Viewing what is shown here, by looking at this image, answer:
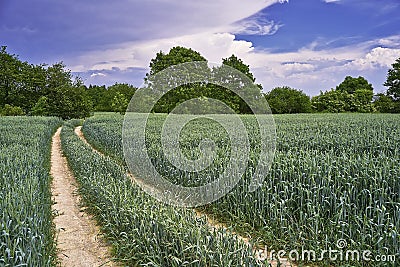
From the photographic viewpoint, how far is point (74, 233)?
578cm

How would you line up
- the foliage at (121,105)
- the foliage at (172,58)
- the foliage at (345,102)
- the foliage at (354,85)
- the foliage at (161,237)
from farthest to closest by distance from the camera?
the foliage at (354,85), the foliage at (345,102), the foliage at (172,58), the foliage at (121,105), the foliage at (161,237)

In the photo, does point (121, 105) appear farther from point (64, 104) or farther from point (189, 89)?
point (189, 89)

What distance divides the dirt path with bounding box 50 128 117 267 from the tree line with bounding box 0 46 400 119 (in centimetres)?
2555

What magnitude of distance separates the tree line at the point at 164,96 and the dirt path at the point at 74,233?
25548 mm

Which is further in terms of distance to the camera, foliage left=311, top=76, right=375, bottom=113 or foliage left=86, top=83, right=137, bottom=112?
foliage left=86, top=83, right=137, bottom=112

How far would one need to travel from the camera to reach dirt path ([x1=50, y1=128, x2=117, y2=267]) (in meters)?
4.80

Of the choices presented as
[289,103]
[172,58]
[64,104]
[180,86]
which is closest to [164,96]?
[180,86]

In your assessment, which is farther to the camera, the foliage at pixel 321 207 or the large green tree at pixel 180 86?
the large green tree at pixel 180 86

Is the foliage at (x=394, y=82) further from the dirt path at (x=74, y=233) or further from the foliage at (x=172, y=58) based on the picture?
the dirt path at (x=74, y=233)

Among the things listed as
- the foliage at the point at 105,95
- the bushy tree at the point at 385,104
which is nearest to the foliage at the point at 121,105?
the foliage at the point at 105,95

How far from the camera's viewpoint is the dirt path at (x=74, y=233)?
4.80 m

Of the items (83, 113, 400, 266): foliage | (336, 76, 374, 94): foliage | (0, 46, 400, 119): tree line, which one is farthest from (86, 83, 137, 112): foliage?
(83, 113, 400, 266): foliage

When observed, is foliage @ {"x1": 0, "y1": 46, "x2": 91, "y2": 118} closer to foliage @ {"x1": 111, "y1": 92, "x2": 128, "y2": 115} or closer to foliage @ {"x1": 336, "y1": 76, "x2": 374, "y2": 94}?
foliage @ {"x1": 111, "y1": 92, "x2": 128, "y2": 115}

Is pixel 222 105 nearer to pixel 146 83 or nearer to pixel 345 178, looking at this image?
pixel 146 83
